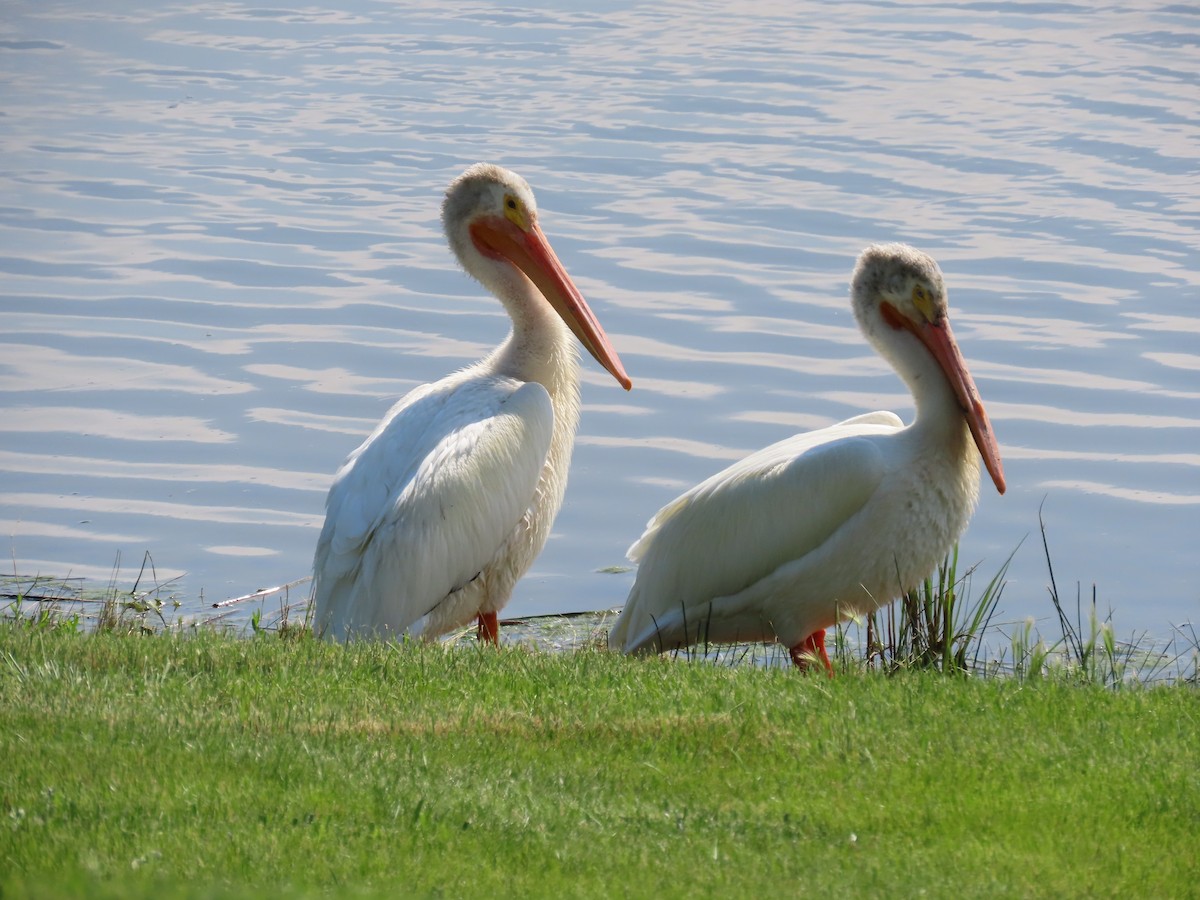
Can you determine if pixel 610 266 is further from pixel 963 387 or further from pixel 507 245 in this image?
pixel 963 387

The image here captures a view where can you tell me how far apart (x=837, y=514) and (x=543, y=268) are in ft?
6.75

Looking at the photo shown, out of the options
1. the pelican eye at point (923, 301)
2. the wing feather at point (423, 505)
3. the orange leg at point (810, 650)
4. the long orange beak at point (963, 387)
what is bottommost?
the orange leg at point (810, 650)

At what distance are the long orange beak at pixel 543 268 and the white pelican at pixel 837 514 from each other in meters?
1.25

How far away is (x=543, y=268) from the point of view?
7.79 metres

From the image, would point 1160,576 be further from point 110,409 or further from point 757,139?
point 757,139

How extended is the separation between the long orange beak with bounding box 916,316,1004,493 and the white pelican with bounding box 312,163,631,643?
1.51 metres

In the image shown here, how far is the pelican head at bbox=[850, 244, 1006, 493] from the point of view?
6.55m

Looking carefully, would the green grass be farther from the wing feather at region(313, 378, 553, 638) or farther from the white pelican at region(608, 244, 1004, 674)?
the wing feather at region(313, 378, 553, 638)

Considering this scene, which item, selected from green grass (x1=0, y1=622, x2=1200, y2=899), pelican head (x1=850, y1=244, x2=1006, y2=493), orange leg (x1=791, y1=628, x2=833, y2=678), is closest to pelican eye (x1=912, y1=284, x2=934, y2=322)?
pelican head (x1=850, y1=244, x2=1006, y2=493)

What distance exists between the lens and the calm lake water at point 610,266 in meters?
9.40

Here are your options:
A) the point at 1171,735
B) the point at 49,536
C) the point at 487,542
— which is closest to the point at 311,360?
the point at 49,536

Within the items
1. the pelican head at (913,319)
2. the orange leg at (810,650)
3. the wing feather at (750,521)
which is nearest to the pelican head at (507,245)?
the wing feather at (750,521)

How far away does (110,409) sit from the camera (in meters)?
10.7

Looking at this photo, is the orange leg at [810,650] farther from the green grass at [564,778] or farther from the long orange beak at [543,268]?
the long orange beak at [543,268]
